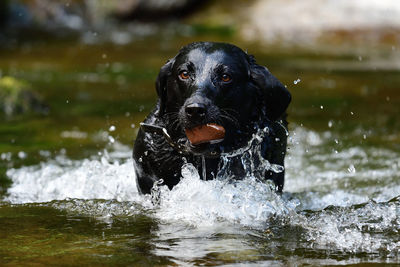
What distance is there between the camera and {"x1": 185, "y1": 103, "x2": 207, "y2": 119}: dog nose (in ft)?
13.4

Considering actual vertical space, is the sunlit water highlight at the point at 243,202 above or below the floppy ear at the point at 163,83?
below

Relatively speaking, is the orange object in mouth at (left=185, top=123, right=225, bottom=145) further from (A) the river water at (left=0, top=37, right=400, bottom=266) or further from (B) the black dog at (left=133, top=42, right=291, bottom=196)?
(A) the river water at (left=0, top=37, right=400, bottom=266)

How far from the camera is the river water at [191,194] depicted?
355cm

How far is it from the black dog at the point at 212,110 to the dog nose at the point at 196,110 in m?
0.08

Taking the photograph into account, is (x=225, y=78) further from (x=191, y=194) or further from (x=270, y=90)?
(x=191, y=194)

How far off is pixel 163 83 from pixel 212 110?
0.64 m

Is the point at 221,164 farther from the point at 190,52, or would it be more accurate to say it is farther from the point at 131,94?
the point at 131,94

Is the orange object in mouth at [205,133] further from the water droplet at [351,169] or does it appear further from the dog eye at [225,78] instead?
the water droplet at [351,169]

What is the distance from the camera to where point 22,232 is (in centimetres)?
396

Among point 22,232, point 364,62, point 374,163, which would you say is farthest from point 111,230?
point 364,62

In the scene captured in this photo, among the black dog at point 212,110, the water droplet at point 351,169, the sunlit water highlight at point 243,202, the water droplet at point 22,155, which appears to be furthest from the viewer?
the water droplet at point 22,155

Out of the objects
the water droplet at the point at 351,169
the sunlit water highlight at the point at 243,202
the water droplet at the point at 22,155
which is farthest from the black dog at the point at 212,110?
the water droplet at the point at 22,155

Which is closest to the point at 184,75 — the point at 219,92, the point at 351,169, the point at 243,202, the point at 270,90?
the point at 219,92

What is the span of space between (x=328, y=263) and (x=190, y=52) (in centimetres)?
186
